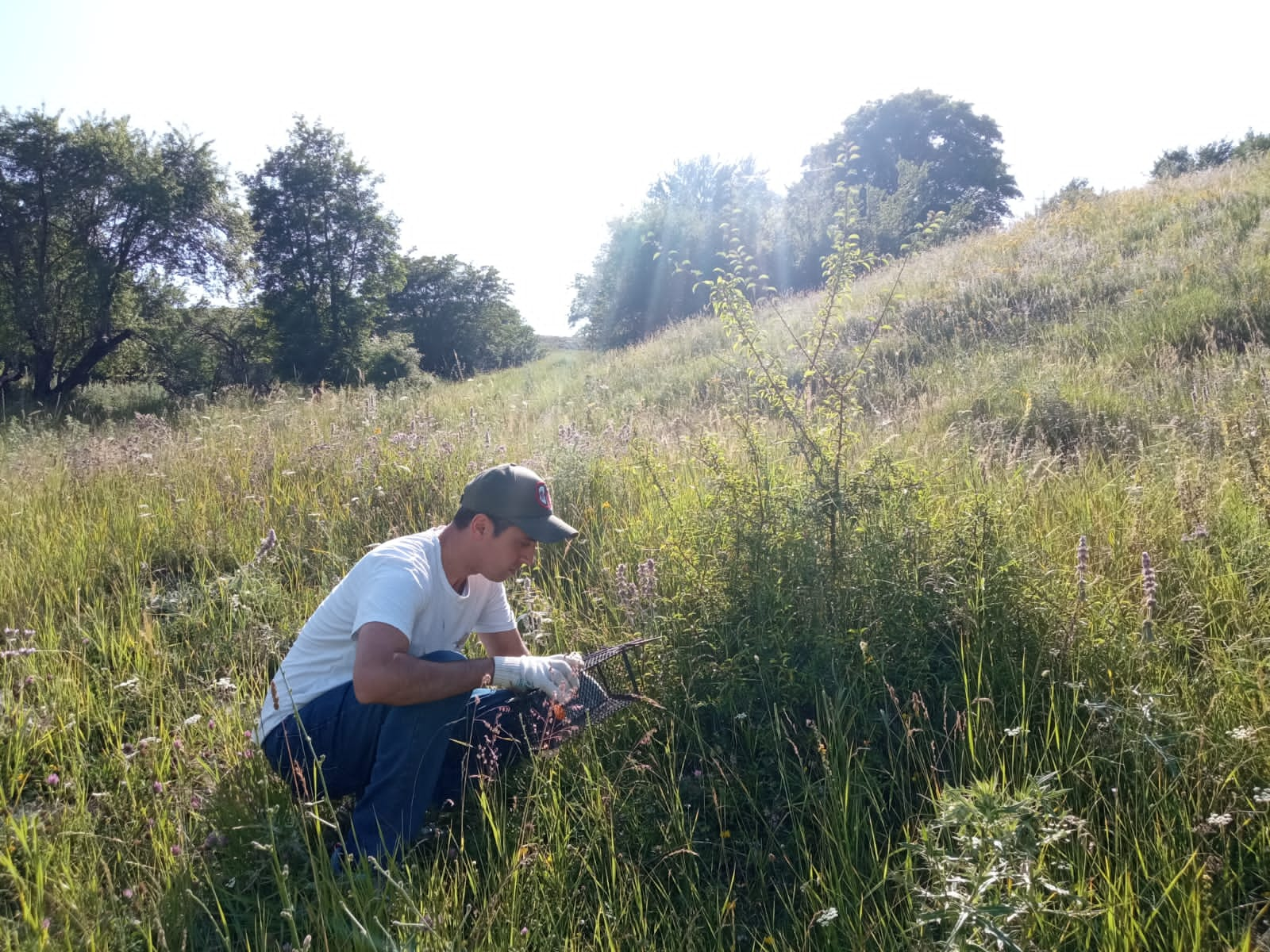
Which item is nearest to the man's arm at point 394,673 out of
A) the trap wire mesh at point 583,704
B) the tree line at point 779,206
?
the trap wire mesh at point 583,704

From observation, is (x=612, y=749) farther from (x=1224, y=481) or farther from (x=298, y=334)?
(x=298, y=334)

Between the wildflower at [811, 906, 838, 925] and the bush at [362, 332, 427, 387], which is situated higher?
the bush at [362, 332, 427, 387]

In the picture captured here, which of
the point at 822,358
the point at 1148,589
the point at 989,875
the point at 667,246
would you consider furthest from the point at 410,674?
the point at 667,246

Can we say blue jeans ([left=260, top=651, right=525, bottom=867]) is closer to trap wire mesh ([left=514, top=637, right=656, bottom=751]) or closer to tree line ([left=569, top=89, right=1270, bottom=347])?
trap wire mesh ([left=514, top=637, right=656, bottom=751])

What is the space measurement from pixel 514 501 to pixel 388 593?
0.55 meters

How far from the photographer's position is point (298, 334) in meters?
23.8

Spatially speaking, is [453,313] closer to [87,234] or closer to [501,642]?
[87,234]

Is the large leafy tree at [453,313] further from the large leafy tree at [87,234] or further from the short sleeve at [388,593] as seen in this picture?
the short sleeve at [388,593]

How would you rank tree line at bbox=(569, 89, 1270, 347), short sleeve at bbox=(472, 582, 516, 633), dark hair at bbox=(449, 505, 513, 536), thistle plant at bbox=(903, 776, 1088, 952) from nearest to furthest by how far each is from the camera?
thistle plant at bbox=(903, 776, 1088, 952), dark hair at bbox=(449, 505, 513, 536), short sleeve at bbox=(472, 582, 516, 633), tree line at bbox=(569, 89, 1270, 347)

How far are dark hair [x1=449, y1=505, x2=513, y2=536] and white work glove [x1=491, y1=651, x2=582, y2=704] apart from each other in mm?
472

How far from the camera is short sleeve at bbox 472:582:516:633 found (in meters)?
2.95

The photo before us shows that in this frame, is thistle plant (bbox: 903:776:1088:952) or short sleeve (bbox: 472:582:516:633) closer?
thistle plant (bbox: 903:776:1088:952)

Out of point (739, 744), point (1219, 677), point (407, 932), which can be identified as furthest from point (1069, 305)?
point (407, 932)

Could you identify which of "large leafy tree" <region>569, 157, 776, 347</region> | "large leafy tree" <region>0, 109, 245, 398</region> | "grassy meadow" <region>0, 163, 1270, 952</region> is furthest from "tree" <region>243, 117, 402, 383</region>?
"grassy meadow" <region>0, 163, 1270, 952</region>
